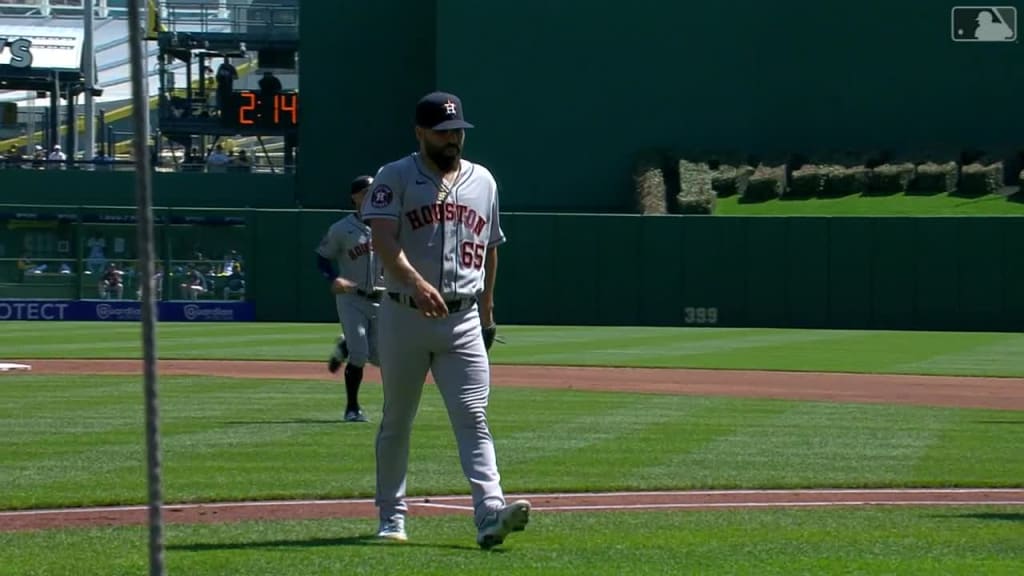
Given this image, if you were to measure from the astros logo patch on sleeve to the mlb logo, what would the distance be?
→ 38.9m

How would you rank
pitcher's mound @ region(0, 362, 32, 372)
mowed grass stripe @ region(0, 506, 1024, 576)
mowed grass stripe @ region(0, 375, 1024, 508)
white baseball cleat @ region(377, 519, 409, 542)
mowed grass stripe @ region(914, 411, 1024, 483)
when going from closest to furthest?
1. mowed grass stripe @ region(0, 506, 1024, 576)
2. white baseball cleat @ region(377, 519, 409, 542)
3. mowed grass stripe @ region(0, 375, 1024, 508)
4. mowed grass stripe @ region(914, 411, 1024, 483)
5. pitcher's mound @ region(0, 362, 32, 372)

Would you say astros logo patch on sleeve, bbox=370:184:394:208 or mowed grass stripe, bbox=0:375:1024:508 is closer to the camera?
astros logo patch on sleeve, bbox=370:184:394:208

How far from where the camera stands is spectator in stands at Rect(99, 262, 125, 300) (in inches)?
1470

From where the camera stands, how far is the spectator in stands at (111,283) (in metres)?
37.3

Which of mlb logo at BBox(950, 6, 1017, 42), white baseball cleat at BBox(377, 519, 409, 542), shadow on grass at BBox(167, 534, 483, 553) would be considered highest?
mlb logo at BBox(950, 6, 1017, 42)

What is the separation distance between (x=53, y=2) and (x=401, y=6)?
24.7 metres

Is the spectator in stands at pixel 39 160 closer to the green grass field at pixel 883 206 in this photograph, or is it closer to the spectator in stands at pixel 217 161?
the spectator in stands at pixel 217 161

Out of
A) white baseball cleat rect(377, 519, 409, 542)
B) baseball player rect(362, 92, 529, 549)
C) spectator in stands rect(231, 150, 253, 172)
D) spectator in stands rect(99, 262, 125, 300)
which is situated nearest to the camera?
baseball player rect(362, 92, 529, 549)

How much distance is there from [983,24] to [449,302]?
129 feet

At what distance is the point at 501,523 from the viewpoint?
666 centimetres

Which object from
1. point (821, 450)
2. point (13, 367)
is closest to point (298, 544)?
point (821, 450)

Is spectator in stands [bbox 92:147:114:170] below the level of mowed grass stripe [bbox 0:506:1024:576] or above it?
above

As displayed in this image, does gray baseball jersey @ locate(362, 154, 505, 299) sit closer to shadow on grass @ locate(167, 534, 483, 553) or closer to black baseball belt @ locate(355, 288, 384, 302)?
shadow on grass @ locate(167, 534, 483, 553)

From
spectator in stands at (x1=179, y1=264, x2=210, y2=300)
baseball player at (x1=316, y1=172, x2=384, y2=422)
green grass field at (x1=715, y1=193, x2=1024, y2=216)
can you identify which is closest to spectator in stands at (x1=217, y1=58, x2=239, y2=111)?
spectator in stands at (x1=179, y1=264, x2=210, y2=300)
